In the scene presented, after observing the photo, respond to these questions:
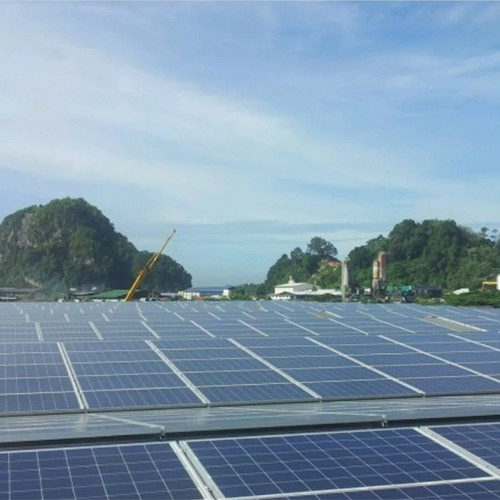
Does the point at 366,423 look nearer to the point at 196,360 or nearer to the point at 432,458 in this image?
the point at 432,458

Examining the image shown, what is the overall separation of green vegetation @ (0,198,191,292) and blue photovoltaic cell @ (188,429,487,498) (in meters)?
120

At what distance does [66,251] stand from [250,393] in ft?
402

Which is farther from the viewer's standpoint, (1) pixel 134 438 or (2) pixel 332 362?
(2) pixel 332 362

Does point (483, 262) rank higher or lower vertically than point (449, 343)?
higher

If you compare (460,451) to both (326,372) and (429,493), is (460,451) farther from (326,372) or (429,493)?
(326,372)

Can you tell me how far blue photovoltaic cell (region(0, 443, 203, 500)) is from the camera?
725 centimetres

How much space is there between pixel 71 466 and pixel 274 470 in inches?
82.7

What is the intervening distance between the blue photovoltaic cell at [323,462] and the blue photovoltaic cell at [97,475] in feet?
1.38

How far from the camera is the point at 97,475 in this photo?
7.70 metres

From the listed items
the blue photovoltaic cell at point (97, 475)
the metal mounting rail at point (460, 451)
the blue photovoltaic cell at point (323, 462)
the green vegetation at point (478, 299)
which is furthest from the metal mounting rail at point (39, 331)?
the green vegetation at point (478, 299)

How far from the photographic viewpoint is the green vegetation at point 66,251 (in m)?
130

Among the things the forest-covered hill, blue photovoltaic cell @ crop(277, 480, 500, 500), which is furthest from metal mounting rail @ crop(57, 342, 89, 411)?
the forest-covered hill

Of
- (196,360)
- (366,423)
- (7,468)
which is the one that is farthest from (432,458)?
(196,360)

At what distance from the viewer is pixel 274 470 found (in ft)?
26.4
